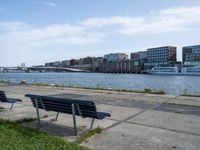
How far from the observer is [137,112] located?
9.46 meters

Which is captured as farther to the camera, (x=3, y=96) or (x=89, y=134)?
(x=3, y=96)

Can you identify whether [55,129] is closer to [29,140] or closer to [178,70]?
[29,140]

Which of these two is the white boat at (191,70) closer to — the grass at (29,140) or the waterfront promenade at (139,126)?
the waterfront promenade at (139,126)

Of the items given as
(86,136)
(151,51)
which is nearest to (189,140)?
(86,136)

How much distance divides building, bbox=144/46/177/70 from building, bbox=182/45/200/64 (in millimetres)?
6242

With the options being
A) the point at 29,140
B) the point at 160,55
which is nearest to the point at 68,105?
the point at 29,140

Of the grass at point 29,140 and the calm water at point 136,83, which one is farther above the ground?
the grass at point 29,140

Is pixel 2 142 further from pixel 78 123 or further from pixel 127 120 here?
pixel 127 120

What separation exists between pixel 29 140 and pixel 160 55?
495 feet

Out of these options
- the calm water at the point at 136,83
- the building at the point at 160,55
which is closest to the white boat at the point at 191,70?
the calm water at the point at 136,83

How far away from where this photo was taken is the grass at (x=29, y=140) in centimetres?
536

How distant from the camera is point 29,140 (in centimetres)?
584

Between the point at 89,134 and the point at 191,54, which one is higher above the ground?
the point at 191,54

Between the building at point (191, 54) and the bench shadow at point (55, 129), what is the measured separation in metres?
137
